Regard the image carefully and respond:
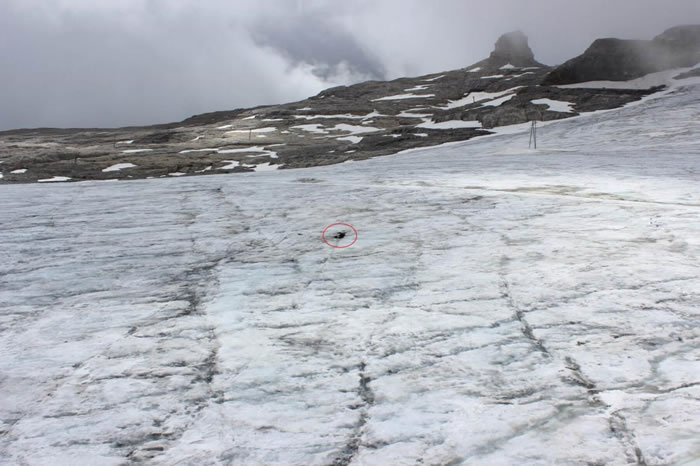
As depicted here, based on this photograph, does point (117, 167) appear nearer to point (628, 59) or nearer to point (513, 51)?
point (628, 59)

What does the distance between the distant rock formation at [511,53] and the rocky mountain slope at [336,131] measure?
20.6m

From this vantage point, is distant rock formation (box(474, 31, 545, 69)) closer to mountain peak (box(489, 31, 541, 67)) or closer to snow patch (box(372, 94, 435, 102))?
mountain peak (box(489, 31, 541, 67))

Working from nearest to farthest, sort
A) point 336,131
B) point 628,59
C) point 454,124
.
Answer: point 454,124 < point 336,131 < point 628,59

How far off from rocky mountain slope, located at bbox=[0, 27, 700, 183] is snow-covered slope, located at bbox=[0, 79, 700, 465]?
2146 cm

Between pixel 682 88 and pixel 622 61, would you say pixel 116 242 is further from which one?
pixel 622 61

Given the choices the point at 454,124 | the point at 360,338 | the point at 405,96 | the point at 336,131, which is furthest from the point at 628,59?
the point at 360,338

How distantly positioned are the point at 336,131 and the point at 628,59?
92.0ft

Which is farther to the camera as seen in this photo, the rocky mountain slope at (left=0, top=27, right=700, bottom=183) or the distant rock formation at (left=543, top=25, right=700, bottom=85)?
the distant rock formation at (left=543, top=25, right=700, bottom=85)

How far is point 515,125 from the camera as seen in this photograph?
3212cm

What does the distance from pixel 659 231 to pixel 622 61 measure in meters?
47.9

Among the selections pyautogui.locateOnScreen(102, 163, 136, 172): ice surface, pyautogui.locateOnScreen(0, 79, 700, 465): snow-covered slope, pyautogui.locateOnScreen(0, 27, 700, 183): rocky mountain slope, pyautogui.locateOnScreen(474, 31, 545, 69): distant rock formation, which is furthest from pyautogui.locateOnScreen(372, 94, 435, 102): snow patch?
pyautogui.locateOnScreen(0, 79, 700, 465): snow-covered slope

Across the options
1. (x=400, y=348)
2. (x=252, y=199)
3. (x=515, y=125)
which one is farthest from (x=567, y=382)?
(x=515, y=125)

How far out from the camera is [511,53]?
258 ft

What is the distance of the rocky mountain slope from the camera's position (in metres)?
29.0
